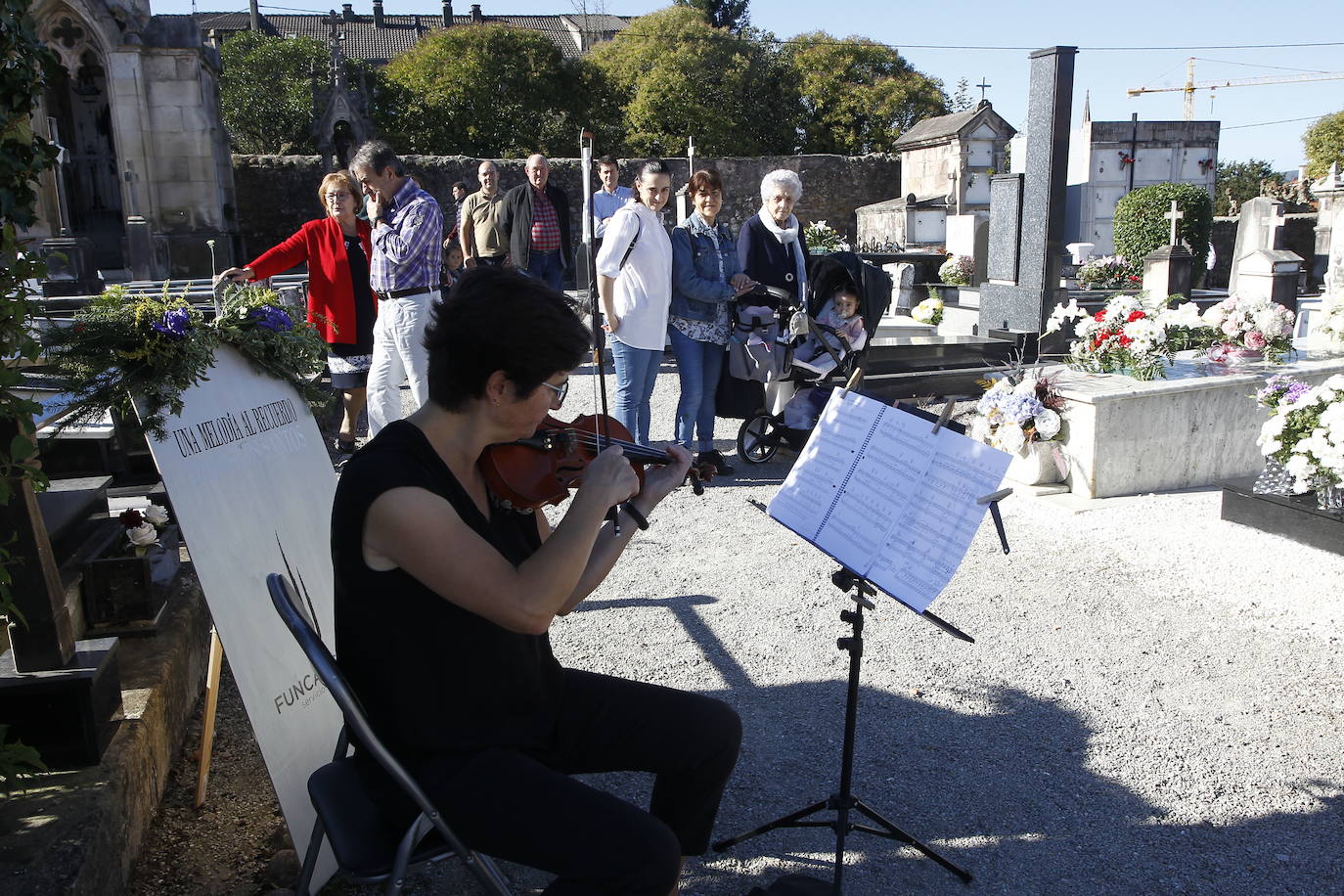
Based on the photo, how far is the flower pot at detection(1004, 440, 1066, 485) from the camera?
19.1 ft

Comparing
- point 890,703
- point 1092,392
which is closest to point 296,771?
point 890,703

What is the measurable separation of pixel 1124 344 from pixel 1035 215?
307 cm

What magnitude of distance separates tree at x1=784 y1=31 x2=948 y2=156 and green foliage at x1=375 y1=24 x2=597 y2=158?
29.0 feet

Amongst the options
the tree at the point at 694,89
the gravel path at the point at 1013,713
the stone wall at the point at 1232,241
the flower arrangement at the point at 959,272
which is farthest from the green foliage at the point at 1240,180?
the gravel path at the point at 1013,713

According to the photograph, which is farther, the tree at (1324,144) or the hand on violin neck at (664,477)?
the tree at (1324,144)

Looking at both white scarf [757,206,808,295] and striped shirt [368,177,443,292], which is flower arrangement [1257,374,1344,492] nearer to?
white scarf [757,206,808,295]

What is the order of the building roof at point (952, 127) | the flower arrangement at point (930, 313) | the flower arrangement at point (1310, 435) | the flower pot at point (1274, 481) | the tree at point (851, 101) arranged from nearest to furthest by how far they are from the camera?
the flower arrangement at point (1310, 435), the flower pot at point (1274, 481), the flower arrangement at point (930, 313), the building roof at point (952, 127), the tree at point (851, 101)

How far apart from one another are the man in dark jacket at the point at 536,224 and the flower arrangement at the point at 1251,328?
5002 mm

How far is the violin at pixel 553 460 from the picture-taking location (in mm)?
2000

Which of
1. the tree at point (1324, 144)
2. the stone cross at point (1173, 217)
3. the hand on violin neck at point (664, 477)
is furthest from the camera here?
the tree at point (1324, 144)

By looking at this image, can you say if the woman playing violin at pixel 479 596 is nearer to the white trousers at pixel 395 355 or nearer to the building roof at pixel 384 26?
the white trousers at pixel 395 355

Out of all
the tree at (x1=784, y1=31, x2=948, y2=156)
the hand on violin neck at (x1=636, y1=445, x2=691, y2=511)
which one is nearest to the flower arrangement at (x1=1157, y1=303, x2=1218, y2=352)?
the hand on violin neck at (x1=636, y1=445, x2=691, y2=511)

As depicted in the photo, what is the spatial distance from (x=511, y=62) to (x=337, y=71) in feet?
17.1

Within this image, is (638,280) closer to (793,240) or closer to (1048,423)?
(793,240)
